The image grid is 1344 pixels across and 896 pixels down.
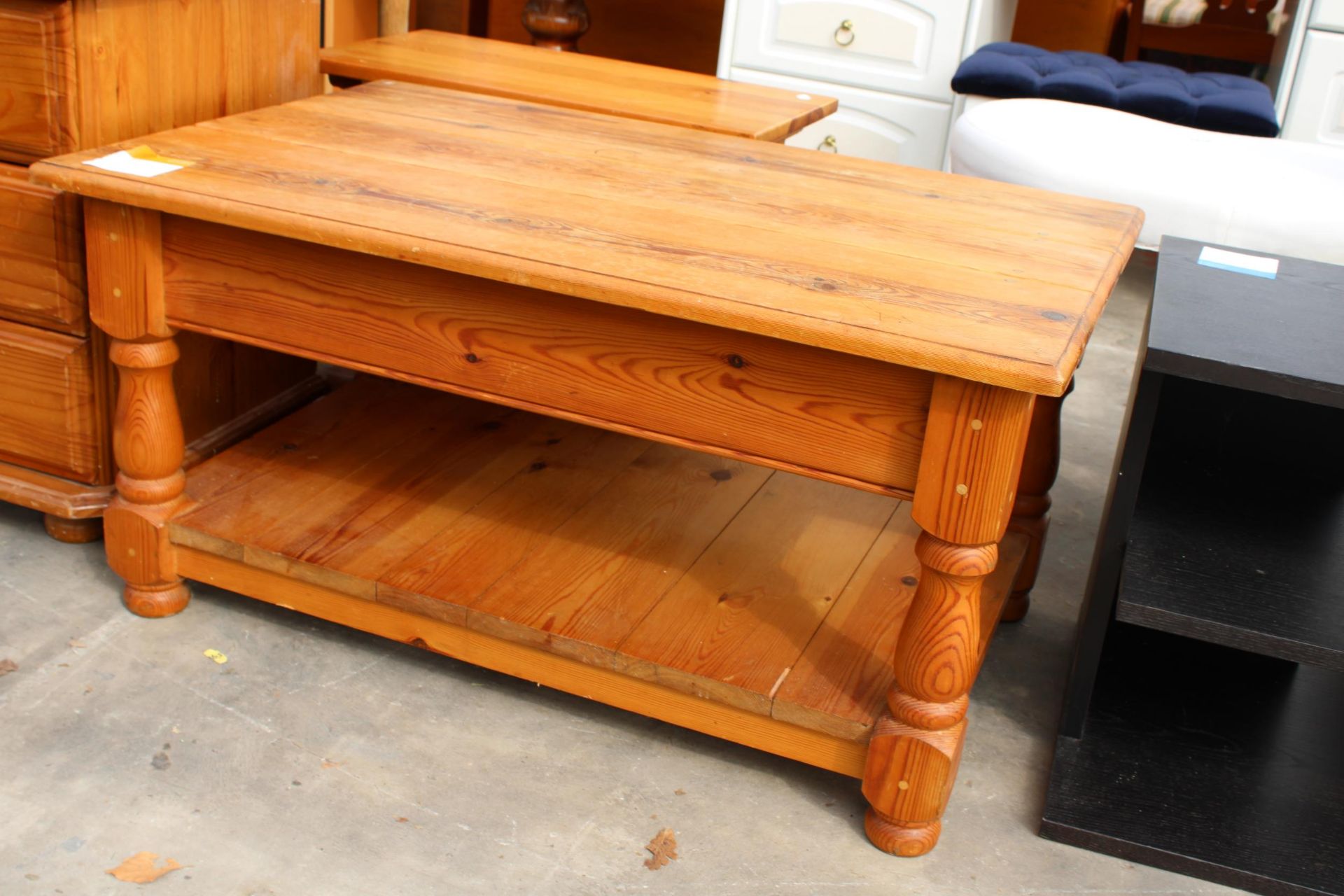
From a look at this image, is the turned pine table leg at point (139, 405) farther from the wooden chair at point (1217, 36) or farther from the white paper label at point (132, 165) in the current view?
the wooden chair at point (1217, 36)

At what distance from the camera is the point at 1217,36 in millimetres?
4277

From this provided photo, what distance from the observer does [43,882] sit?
1.30m

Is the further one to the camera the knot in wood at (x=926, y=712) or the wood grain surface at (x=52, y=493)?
the wood grain surface at (x=52, y=493)

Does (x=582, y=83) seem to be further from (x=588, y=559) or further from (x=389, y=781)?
(x=389, y=781)

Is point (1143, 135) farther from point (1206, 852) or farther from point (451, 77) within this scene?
point (1206, 852)

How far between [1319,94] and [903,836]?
2.46m

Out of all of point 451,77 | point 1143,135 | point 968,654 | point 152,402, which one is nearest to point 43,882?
point 152,402

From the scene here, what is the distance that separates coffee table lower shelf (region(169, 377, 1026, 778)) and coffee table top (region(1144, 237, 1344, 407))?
0.43 meters

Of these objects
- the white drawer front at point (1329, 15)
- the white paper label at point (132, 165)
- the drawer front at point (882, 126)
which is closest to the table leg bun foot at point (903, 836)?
the white paper label at point (132, 165)

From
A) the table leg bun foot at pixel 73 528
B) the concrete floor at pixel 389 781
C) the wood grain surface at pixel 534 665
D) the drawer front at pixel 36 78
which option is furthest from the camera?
the table leg bun foot at pixel 73 528

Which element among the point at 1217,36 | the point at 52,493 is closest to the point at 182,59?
the point at 52,493

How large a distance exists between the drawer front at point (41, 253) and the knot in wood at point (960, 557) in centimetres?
112

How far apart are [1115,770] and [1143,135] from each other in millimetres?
1356

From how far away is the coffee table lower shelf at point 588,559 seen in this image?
1513 millimetres
